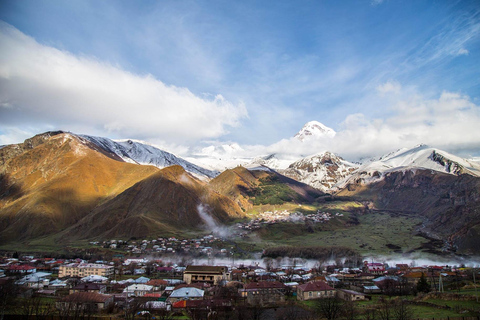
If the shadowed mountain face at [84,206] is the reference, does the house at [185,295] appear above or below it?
below

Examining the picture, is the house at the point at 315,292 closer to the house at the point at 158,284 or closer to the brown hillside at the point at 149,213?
the house at the point at 158,284

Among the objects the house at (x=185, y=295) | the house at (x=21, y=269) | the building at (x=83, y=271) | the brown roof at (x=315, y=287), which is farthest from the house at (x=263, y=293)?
the house at (x=21, y=269)

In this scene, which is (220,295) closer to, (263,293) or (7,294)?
(263,293)

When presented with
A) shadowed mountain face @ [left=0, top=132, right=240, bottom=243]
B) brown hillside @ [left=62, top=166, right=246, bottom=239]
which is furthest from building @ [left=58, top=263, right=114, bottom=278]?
shadowed mountain face @ [left=0, top=132, right=240, bottom=243]

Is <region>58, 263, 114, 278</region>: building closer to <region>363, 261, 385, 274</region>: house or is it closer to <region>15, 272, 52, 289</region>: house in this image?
<region>15, 272, 52, 289</region>: house

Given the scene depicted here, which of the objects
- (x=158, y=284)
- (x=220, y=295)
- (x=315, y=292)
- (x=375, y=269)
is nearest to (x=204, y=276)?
(x=158, y=284)

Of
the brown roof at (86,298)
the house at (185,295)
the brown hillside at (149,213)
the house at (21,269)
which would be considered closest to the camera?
the brown roof at (86,298)
